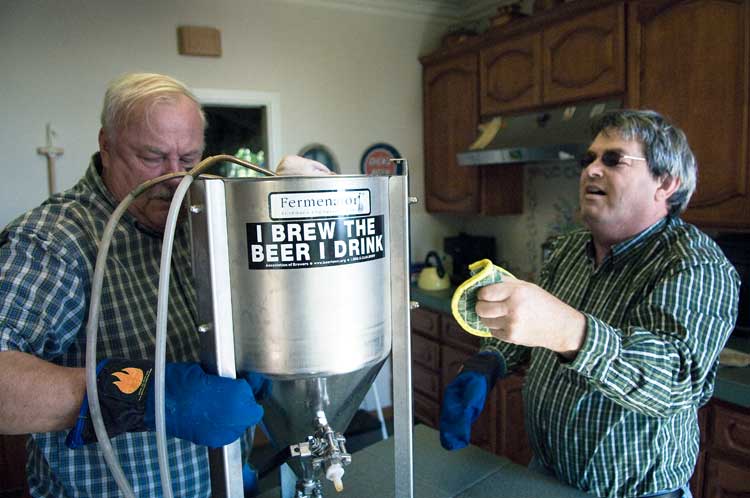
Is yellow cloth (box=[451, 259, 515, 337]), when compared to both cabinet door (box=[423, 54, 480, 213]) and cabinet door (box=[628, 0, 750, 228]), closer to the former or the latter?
cabinet door (box=[628, 0, 750, 228])

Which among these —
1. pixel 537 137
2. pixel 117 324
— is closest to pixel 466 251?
pixel 537 137

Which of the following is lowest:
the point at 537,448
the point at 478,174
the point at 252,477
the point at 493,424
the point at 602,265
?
the point at 493,424

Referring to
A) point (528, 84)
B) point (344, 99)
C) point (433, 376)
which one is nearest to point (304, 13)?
point (344, 99)

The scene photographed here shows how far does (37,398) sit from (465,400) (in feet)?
2.65

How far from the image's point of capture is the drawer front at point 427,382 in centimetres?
308

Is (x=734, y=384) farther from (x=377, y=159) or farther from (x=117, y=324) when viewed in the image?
(x=377, y=159)

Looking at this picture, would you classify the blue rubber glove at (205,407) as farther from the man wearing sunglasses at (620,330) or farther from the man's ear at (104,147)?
the man's ear at (104,147)

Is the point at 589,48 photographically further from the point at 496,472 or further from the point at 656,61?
the point at 496,472

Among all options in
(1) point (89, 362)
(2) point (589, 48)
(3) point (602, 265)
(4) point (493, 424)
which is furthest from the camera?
(4) point (493, 424)

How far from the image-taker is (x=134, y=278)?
1.01m

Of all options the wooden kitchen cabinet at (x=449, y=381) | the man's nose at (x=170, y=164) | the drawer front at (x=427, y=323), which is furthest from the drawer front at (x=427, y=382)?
the man's nose at (x=170, y=164)

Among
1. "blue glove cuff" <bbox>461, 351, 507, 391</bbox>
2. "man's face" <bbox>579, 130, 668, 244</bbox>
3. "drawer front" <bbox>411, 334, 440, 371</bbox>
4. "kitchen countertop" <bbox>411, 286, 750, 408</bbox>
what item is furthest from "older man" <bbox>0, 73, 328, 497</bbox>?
"drawer front" <bbox>411, 334, 440, 371</bbox>

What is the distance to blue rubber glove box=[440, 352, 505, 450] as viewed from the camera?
1.13 meters

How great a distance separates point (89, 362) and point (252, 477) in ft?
1.58
